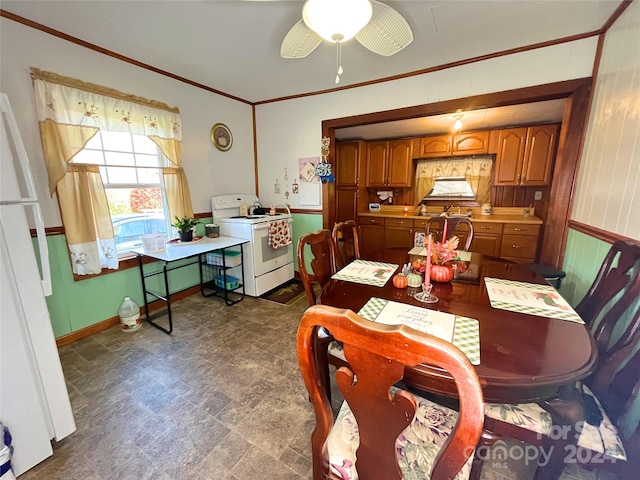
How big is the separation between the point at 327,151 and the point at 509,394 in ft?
9.80

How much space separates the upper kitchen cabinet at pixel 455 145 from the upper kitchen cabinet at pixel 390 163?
0.25 metres

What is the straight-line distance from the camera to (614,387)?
3.30 feet

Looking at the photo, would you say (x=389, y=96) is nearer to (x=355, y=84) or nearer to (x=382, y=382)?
(x=355, y=84)

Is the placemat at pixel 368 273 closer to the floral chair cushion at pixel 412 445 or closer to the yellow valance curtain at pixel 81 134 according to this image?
the floral chair cushion at pixel 412 445

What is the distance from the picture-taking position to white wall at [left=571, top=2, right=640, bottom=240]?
1.46 meters

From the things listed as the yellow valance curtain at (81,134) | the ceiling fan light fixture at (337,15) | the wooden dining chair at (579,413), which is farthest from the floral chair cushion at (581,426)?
the yellow valance curtain at (81,134)

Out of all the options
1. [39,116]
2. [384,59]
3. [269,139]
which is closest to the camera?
[39,116]

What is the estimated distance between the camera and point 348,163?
4758 millimetres

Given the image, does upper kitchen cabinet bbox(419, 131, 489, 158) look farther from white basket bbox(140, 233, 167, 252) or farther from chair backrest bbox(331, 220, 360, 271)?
white basket bbox(140, 233, 167, 252)

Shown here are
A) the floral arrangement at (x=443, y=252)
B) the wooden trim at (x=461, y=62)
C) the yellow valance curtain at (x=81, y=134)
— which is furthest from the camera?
the wooden trim at (x=461, y=62)

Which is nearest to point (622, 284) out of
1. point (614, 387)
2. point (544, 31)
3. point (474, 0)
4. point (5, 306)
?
point (614, 387)

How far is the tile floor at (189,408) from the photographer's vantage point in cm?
127

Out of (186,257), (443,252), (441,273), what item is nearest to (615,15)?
(443,252)

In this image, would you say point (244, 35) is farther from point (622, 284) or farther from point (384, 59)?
point (622, 284)
